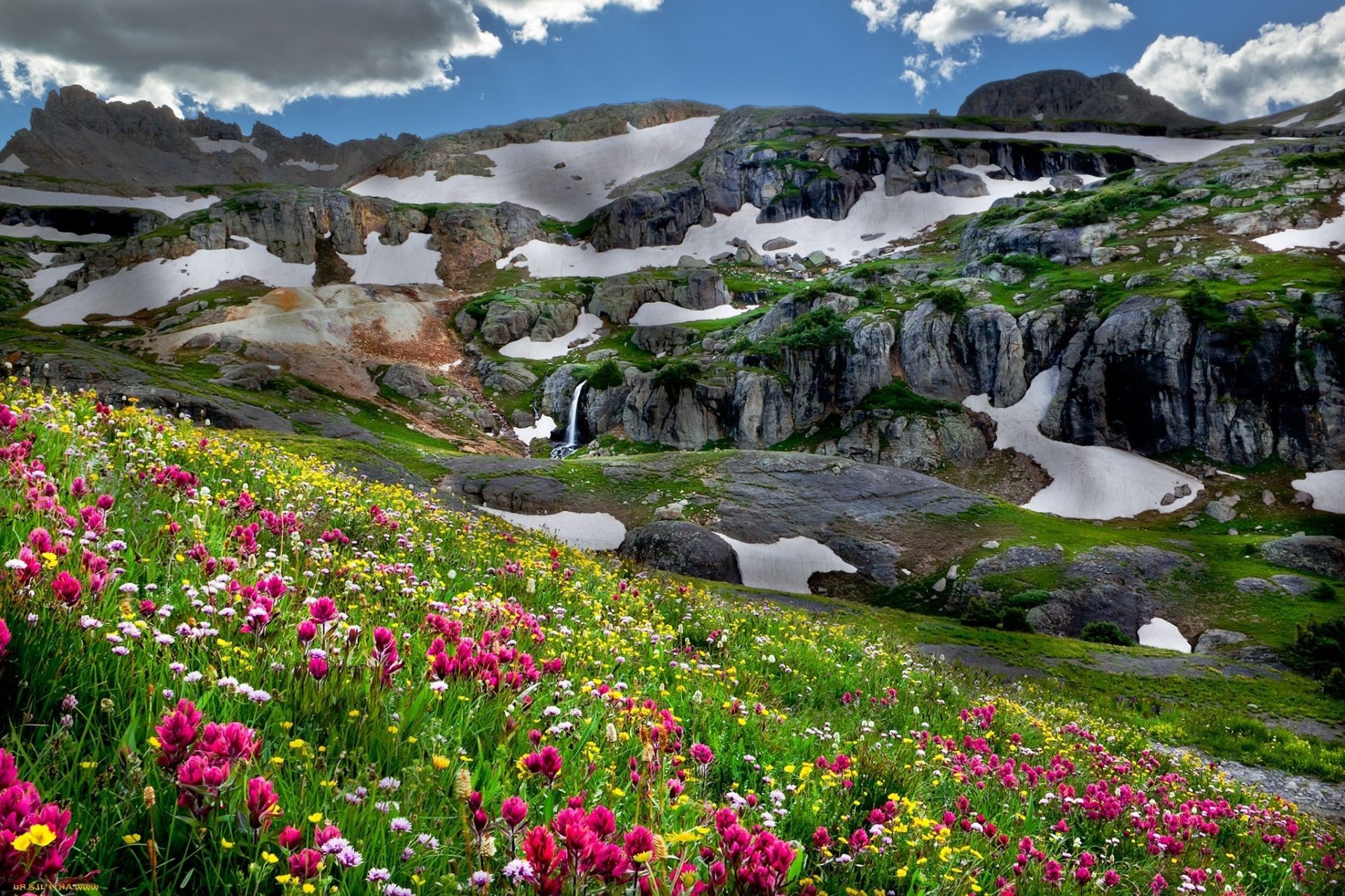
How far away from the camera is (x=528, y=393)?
111 metres

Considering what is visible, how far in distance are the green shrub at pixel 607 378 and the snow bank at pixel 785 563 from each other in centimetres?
5493

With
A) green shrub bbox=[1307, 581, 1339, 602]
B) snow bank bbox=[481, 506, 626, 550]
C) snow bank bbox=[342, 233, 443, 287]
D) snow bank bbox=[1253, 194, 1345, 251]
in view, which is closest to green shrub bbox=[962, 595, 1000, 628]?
snow bank bbox=[481, 506, 626, 550]

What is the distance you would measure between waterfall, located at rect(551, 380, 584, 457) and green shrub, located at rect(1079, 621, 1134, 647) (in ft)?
222

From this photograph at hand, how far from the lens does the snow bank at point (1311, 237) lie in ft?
314

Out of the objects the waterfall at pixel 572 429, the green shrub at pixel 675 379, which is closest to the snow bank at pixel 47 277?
the waterfall at pixel 572 429

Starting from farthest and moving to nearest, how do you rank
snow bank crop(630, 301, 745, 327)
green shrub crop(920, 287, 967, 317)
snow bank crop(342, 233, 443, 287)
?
1. snow bank crop(342, 233, 443, 287)
2. snow bank crop(630, 301, 745, 327)
3. green shrub crop(920, 287, 967, 317)

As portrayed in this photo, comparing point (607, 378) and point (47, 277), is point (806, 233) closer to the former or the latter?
point (607, 378)

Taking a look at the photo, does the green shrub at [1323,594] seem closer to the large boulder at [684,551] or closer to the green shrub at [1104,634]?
the green shrub at [1104,634]

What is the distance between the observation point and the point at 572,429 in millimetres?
99812

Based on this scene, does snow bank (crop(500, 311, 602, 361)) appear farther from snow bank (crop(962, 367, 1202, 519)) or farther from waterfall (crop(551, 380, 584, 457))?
snow bank (crop(962, 367, 1202, 519))

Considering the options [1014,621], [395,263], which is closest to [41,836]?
[1014,621]

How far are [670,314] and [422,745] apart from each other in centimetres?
13591

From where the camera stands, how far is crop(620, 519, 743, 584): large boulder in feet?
144

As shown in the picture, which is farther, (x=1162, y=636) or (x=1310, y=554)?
(x=1310, y=554)
